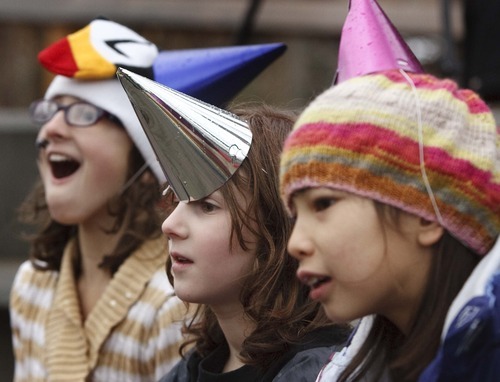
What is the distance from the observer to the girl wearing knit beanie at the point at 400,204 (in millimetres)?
1713

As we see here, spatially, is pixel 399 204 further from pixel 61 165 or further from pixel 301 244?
pixel 61 165

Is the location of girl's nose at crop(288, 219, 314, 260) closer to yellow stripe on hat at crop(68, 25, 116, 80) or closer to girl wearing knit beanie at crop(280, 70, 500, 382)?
girl wearing knit beanie at crop(280, 70, 500, 382)

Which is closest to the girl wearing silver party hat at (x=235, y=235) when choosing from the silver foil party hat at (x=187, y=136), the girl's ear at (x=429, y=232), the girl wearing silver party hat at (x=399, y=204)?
the silver foil party hat at (x=187, y=136)

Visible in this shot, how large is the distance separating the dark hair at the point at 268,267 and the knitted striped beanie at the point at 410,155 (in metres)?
0.59

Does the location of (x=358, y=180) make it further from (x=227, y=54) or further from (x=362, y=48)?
(x=227, y=54)

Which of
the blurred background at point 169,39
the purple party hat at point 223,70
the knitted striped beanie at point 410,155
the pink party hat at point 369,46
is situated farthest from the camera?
the blurred background at point 169,39

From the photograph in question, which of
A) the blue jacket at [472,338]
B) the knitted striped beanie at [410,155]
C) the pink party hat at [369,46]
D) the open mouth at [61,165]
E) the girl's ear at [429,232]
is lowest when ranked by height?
the open mouth at [61,165]

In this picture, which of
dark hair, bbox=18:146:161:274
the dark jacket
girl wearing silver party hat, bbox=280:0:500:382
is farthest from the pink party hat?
dark hair, bbox=18:146:161:274

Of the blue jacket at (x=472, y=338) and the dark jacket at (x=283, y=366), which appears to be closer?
the blue jacket at (x=472, y=338)

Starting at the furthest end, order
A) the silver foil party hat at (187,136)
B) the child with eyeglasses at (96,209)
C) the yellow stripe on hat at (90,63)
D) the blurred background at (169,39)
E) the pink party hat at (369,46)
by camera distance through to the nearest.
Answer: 1. the blurred background at (169,39)
2. the yellow stripe on hat at (90,63)
3. the child with eyeglasses at (96,209)
4. the silver foil party hat at (187,136)
5. the pink party hat at (369,46)

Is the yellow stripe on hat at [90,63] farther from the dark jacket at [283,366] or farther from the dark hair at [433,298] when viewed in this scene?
the dark hair at [433,298]

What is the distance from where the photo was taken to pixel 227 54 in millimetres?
3006

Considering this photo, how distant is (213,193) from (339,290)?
0.64 m

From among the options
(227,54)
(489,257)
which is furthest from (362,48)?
(227,54)
